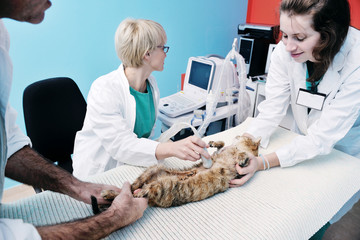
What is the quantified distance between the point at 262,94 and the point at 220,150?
4.90ft

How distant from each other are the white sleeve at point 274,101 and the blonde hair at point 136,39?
2.59 feet

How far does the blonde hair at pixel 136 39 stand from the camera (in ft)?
4.49

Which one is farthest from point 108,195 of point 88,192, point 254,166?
point 254,166

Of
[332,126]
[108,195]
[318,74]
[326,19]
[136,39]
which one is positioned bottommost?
[108,195]

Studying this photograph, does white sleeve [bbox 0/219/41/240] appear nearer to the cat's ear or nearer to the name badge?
the cat's ear

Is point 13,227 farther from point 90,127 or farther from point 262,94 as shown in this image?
point 262,94

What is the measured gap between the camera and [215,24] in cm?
331

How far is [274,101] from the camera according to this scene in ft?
5.00

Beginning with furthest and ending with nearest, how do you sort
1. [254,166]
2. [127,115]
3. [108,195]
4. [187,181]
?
[127,115] → [254,166] → [187,181] → [108,195]

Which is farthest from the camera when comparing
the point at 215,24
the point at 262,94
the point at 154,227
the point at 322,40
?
A: the point at 215,24

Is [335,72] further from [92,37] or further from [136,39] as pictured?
[92,37]

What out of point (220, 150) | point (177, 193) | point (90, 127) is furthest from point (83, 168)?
point (220, 150)

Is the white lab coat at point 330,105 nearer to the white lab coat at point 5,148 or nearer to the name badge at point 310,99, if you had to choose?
the name badge at point 310,99

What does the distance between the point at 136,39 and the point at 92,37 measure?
50.6 inches
